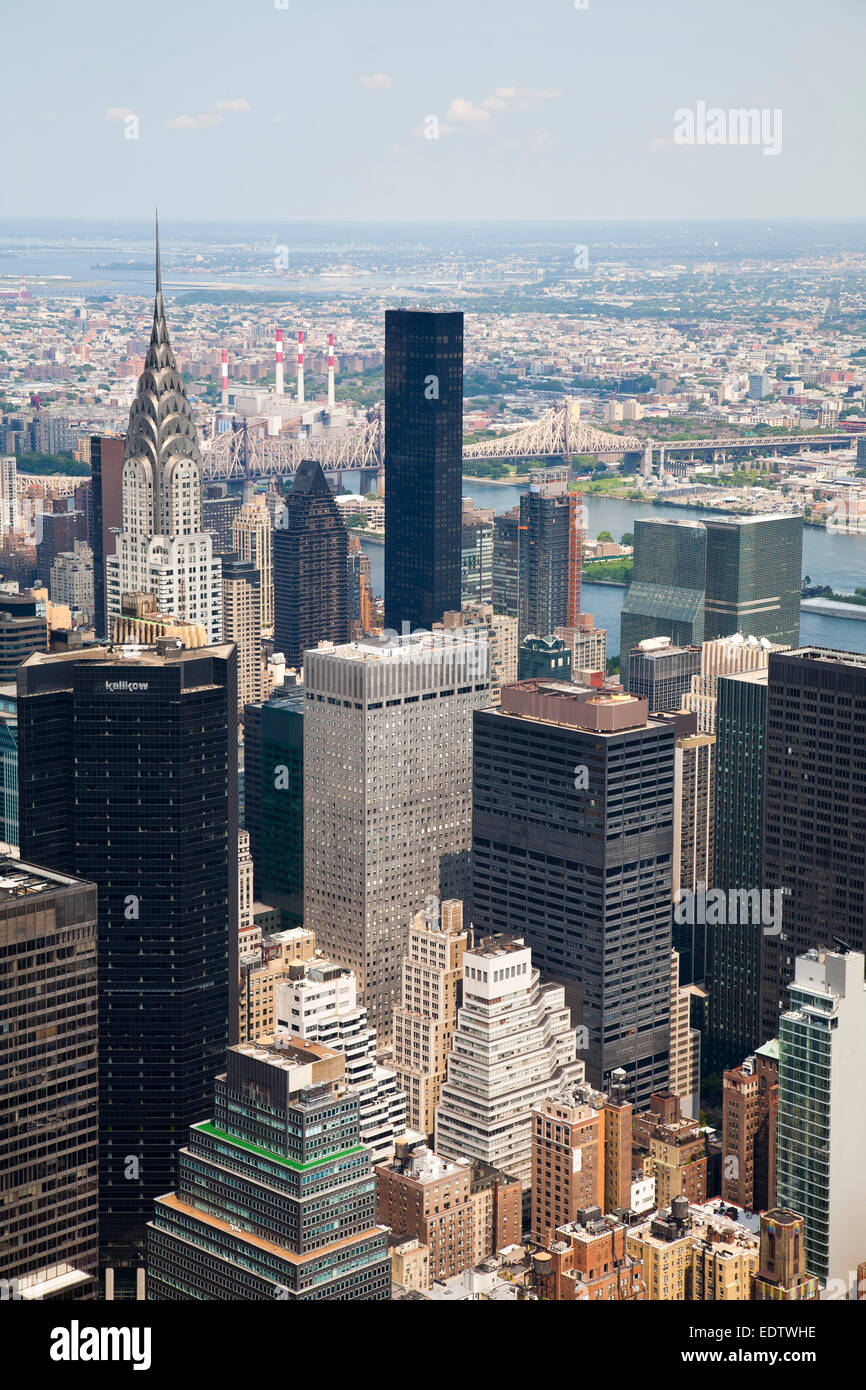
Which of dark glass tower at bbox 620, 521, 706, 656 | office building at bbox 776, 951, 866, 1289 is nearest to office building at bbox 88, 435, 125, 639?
dark glass tower at bbox 620, 521, 706, 656

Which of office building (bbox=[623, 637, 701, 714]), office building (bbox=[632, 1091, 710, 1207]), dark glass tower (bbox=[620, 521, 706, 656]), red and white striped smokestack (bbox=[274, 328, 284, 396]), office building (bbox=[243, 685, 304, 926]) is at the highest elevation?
red and white striped smokestack (bbox=[274, 328, 284, 396])

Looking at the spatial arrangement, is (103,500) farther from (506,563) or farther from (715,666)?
(715,666)

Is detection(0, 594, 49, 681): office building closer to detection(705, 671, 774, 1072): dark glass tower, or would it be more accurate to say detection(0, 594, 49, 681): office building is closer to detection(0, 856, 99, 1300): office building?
detection(705, 671, 774, 1072): dark glass tower

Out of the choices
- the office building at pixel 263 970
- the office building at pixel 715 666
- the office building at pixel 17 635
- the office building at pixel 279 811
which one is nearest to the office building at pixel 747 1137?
the office building at pixel 263 970

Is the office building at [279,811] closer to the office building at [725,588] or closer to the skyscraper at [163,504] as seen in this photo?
the skyscraper at [163,504]

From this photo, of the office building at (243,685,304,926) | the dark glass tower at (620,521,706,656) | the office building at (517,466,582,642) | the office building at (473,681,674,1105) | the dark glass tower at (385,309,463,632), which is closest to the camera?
→ the office building at (473,681,674,1105)
